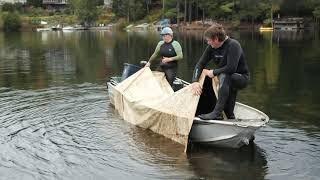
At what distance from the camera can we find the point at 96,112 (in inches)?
645

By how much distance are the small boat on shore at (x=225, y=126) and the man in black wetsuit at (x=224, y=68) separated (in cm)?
28

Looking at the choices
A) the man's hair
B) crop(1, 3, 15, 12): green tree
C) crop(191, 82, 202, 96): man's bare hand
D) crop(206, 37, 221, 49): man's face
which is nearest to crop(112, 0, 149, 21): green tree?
crop(1, 3, 15, 12): green tree

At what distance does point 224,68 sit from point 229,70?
0.39 feet

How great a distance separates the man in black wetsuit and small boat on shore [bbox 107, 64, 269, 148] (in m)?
0.28

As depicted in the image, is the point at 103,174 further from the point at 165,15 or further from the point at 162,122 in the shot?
the point at 165,15

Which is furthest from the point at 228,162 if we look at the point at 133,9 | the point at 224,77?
the point at 133,9

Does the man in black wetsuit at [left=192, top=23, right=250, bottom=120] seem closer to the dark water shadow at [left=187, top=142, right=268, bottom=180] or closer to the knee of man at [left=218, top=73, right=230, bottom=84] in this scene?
the knee of man at [left=218, top=73, right=230, bottom=84]

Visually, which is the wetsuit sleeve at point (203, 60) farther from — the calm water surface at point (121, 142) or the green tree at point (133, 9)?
the green tree at point (133, 9)

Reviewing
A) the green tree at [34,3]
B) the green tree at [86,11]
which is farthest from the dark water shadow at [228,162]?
the green tree at [34,3]

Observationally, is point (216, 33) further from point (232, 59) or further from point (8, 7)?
point (8, 7)

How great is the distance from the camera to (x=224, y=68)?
11.3 meters

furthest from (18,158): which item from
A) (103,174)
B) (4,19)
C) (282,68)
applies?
(4,19)

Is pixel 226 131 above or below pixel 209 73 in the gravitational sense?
below

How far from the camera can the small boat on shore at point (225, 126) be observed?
11188 millimetres
